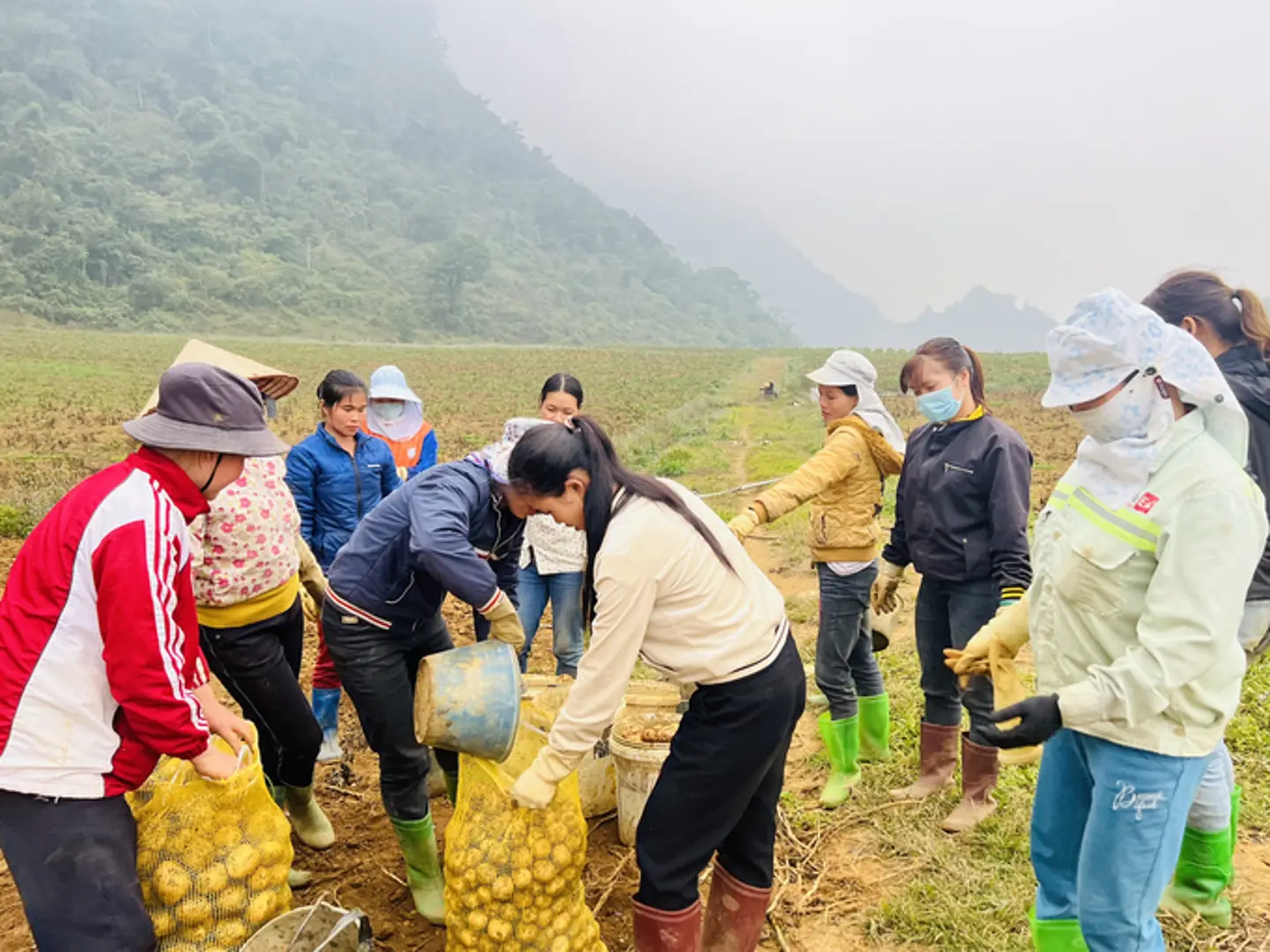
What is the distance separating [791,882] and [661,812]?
4.27 feet

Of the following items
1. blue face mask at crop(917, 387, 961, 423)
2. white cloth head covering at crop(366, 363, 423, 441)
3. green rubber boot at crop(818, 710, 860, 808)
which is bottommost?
green rubber boot at crop(818, 710, 860, 808)

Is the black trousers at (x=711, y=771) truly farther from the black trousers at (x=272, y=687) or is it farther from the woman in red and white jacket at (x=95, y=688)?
the black trousers at (x=272, y=687)

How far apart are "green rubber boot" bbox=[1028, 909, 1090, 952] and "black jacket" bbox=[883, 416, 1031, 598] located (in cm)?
117

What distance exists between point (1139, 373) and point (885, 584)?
1.96 meters

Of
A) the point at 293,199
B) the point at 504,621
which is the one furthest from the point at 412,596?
the point at 293,199

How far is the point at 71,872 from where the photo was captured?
2.07 meters

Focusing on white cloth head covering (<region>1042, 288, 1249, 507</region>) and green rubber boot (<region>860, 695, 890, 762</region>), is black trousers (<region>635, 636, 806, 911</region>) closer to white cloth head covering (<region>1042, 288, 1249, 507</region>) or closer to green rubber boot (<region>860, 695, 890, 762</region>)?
white cloth head covering (<region>1042, 288, 1249, 507</region>)

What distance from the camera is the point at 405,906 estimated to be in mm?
3230

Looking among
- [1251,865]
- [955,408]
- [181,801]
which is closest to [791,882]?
[1251,865]

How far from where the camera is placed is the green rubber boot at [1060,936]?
239cm

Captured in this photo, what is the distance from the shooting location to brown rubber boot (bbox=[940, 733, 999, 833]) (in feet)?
11.9

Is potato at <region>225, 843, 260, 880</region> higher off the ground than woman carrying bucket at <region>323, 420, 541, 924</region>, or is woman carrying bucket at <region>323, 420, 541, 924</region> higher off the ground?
woman carrying bucket at <region>323, 420, 541, 924</region>

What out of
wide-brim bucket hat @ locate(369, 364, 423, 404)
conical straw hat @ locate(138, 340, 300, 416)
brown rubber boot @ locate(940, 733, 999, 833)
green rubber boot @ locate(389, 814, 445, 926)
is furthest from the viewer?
wide-brim bucket hat @ locate(369, 364, 423, 404)

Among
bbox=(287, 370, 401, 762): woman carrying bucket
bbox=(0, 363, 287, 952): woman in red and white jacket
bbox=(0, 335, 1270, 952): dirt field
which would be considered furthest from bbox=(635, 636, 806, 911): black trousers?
bbox=(287, 370, 401, 762): woman carrying bucket
